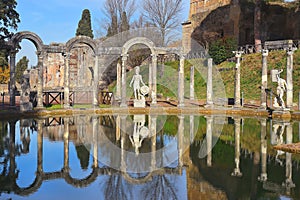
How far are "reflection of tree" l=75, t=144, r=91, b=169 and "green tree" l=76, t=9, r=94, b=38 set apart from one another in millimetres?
35285

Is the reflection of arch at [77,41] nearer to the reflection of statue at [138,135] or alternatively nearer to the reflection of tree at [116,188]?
the reflection of statue at [138,135]

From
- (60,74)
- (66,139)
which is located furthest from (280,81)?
(60,74)

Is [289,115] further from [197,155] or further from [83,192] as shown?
[83,192]

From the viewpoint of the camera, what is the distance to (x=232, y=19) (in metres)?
41.2

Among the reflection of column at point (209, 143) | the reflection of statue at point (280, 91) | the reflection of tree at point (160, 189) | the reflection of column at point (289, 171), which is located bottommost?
the reflection of tree at point (160, 189)

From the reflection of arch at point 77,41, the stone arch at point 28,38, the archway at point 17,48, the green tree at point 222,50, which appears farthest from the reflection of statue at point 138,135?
the green tree at point 222,50

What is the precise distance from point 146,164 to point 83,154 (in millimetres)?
2073

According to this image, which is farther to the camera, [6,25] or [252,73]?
[252,73]

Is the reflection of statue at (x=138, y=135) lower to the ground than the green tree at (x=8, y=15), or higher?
lower

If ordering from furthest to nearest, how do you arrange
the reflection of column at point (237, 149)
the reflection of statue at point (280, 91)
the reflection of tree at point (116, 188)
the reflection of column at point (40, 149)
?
the reflection of statue at point (280, 91) < the reflection of column at point (40, 149) < the reflection of column at point (237, 149) < the reflection of tree at point (116, 188)

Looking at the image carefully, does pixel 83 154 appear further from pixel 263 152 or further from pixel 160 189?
pixel 263 152

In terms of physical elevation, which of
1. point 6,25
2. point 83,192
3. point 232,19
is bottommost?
point 83,192

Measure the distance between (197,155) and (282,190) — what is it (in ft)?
10.1

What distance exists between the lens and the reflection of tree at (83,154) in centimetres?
828
